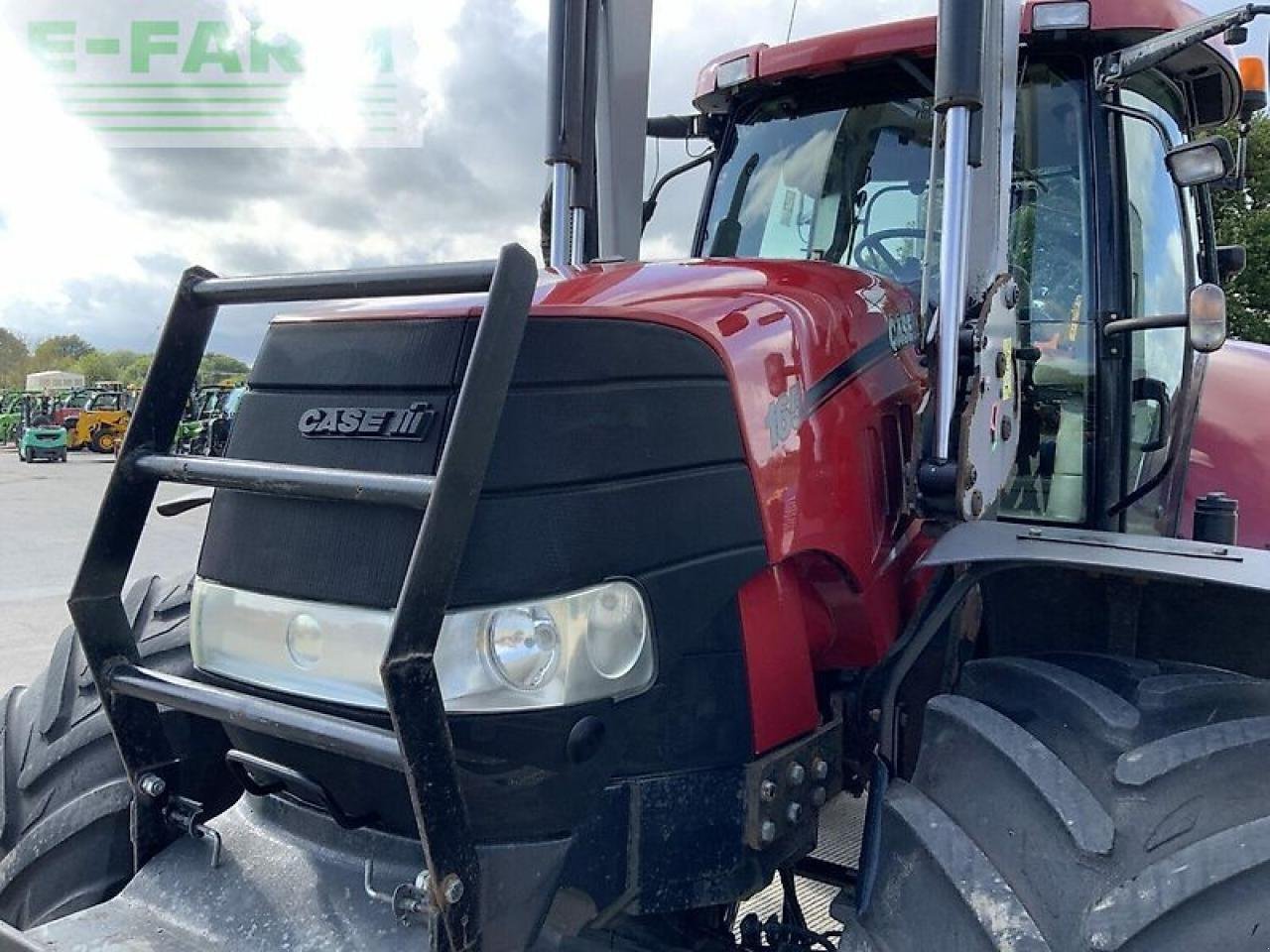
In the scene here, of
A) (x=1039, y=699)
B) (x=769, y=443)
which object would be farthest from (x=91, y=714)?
(x=1039, y=699)

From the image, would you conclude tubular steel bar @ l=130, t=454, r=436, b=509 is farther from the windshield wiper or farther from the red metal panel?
the windshield wiper

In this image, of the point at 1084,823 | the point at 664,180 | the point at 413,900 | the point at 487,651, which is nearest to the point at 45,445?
the point at 664,180

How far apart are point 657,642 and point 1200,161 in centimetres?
156

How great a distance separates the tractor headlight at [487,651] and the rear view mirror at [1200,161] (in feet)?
5.10

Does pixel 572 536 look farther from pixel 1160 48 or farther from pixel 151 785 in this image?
pixel 1160 48

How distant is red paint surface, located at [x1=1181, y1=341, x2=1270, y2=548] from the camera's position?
9.71ft

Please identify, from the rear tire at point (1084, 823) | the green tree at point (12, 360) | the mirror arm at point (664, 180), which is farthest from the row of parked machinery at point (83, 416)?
the green tree at point (12, 360)

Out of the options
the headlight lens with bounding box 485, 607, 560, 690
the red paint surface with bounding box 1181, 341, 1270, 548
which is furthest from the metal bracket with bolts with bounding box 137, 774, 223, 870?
the red paint surface with bounding box 1181, 341, 1270, 548

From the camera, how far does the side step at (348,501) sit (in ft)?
4.36

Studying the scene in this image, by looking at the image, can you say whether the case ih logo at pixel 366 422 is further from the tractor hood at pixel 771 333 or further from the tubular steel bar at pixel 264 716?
the tubular steel bar at pixel 264 716

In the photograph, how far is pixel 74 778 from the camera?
83.7 inches

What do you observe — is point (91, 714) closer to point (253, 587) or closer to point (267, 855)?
point (267, 855)

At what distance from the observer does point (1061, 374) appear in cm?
243

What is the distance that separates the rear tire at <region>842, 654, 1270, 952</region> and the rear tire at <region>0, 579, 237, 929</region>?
1.20 meters
